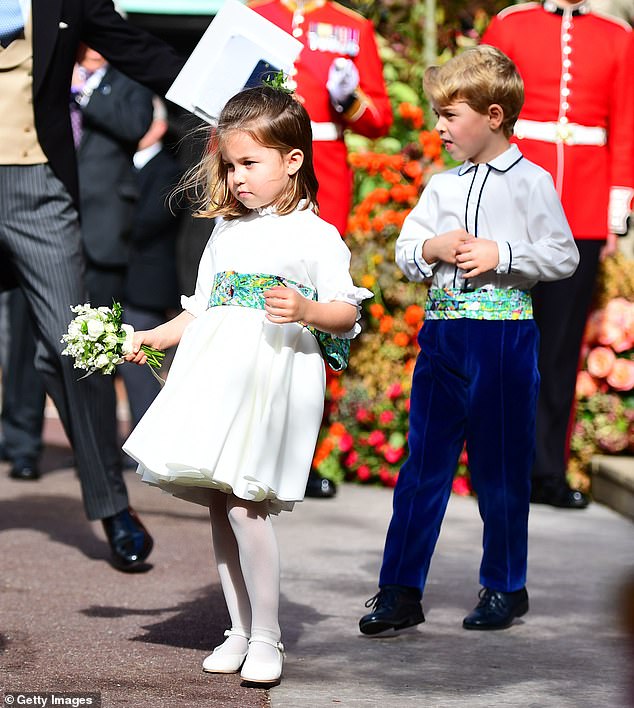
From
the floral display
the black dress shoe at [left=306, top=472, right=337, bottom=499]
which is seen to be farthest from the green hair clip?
the floral display

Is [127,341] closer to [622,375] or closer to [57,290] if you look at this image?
[57,290]

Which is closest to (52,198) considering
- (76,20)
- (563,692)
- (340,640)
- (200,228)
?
(76,20)

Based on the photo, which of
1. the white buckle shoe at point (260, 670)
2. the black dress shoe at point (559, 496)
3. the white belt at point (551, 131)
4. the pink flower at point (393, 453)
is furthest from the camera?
the pink flower at point (393, 453)

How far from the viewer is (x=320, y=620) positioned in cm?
399

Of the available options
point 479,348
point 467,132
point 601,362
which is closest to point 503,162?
point 467,132

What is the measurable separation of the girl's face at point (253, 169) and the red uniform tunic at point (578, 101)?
236cm

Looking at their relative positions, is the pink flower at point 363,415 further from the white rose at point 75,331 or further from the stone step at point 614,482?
the white rose at point 75,331

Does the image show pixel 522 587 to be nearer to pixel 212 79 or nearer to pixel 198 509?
pixel 212 79

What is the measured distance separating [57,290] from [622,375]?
2.77m

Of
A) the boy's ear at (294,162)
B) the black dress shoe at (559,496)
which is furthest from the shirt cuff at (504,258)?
the black dress shoe at (559,496)

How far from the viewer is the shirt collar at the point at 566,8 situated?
5.64m

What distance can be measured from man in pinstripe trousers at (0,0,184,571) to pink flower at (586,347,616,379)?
2478 mm

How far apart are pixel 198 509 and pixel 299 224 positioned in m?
2.58

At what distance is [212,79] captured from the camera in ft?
12.1
